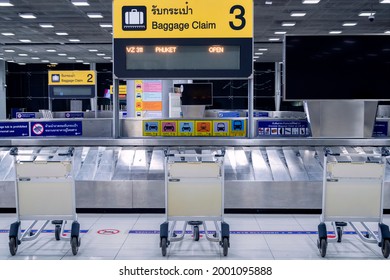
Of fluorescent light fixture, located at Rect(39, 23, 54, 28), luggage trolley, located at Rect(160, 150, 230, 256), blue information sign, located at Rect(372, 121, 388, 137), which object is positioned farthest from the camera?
fluorescent light fixture, located at Rect(39, 23, 54, 28)

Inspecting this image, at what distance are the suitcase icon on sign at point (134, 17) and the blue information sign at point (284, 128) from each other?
90.8 inches

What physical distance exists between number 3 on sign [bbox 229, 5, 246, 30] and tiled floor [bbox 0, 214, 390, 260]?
2.60 meters

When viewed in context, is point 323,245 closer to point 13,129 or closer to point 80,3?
point 13,129

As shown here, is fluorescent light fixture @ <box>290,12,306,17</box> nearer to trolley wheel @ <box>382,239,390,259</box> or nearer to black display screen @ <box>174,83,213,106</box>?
black display screen @ <box>174,83,213,106</box>

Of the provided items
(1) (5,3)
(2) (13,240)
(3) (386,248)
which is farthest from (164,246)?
(1) (5,3)

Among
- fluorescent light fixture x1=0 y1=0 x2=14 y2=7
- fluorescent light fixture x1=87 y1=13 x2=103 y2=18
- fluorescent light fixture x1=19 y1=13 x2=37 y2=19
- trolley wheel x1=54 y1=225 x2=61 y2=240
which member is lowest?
trolley wheel x1=54 y1=225 x2=61 y2=240

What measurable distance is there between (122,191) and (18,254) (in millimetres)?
2085

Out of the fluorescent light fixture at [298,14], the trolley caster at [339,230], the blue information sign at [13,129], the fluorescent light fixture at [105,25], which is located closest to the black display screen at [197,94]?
the fluorescent light fixture at [298,14]

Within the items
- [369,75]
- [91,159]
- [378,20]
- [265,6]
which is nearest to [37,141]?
[91,159]

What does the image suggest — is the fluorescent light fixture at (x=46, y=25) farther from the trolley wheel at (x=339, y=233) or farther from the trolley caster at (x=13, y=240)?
the trolley wheel at (x=339, y=233)

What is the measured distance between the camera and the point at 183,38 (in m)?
6.14

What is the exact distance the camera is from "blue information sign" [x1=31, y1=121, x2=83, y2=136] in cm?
704

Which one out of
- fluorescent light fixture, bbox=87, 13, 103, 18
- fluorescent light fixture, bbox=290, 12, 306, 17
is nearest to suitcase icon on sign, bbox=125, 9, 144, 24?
fluorescent light fixture, bbox=87, 13, 103, 18

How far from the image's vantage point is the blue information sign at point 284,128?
697cm
